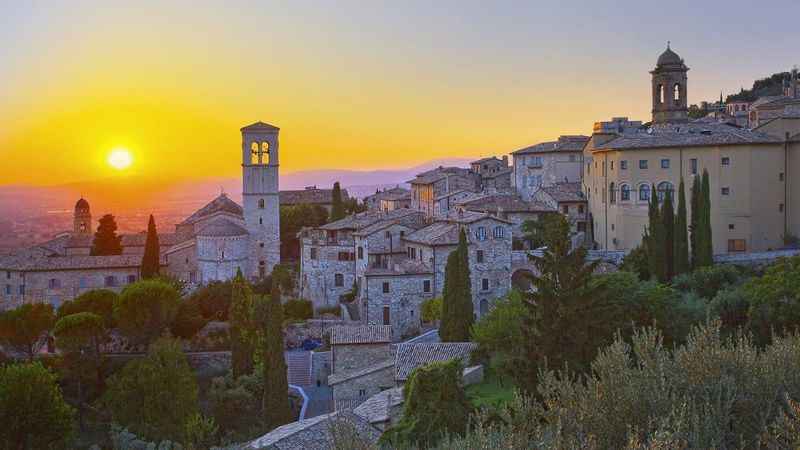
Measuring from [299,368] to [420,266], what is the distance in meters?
7.57

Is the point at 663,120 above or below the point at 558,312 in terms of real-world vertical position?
above

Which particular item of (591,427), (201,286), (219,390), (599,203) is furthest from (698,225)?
(591,427)

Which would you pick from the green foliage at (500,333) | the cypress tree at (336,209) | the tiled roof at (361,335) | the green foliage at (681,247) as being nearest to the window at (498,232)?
the green foliage at (681,247)

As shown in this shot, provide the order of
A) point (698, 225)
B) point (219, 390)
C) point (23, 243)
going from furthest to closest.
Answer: point (23, 243) < point (698, 225) < point (219, 390)

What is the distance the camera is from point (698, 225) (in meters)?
37.6

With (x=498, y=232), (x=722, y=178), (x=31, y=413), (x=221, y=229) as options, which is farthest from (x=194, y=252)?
(x=722, y=178)

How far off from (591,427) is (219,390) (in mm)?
26738

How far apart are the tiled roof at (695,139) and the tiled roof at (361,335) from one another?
17.4 metres

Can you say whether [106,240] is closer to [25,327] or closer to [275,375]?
[25,327]

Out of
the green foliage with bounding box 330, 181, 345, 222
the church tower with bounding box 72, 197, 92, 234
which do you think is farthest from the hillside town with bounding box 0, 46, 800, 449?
the church tower with bounding box 72, 197, 92, 234

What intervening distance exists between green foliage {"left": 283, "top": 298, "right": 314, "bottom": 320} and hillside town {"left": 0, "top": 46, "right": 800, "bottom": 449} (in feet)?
0.42

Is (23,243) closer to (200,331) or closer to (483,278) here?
(200,331)

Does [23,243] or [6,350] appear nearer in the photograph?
[6,350]

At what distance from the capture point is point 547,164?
55.2 meters
